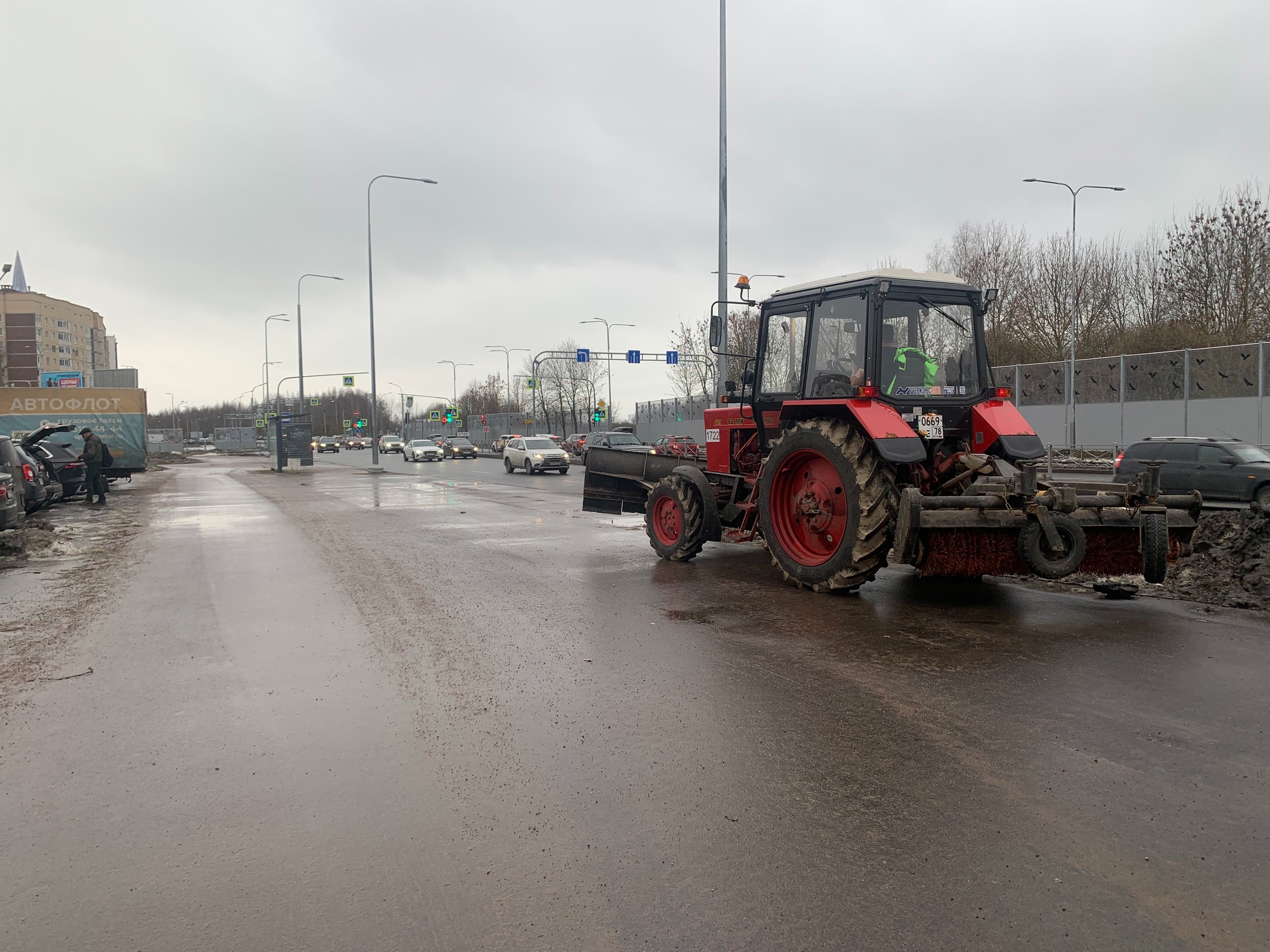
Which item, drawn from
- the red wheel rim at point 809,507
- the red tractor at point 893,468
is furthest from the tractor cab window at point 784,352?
the red wheel rim at point 809,507

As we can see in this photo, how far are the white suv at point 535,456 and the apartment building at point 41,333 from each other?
89.9 meters

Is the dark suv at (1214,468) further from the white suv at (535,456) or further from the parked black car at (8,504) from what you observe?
the white suv at (535,456)

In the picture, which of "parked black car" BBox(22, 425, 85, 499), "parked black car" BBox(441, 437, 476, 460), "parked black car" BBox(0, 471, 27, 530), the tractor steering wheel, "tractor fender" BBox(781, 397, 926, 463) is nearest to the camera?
"tractor fender" BBox(781, 397, 926, 463)

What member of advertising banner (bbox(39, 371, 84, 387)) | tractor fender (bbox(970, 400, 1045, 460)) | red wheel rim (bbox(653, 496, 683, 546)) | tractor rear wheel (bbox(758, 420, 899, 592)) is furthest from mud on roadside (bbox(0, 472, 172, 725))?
advertising banner (bbox(39, 371, 84, 387))

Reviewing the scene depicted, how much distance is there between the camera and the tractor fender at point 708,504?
996cm

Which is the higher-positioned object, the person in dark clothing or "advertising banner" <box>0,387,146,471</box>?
"advertising banner" <box>0,387,146,471</box>

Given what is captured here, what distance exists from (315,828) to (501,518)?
13.4 m

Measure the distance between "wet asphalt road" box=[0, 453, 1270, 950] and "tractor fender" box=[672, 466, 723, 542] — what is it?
2082mm

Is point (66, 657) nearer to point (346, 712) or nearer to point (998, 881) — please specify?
point (346, 712)

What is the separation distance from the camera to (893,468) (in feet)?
25.8

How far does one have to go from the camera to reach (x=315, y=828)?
3605 millimetres

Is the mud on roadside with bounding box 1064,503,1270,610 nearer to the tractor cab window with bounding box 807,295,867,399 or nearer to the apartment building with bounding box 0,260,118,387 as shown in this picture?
the tractor cab window with bounding box 807,295,867,399

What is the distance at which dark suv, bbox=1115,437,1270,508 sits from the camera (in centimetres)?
1628

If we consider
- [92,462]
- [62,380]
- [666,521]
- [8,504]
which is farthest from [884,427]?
[62,380]
